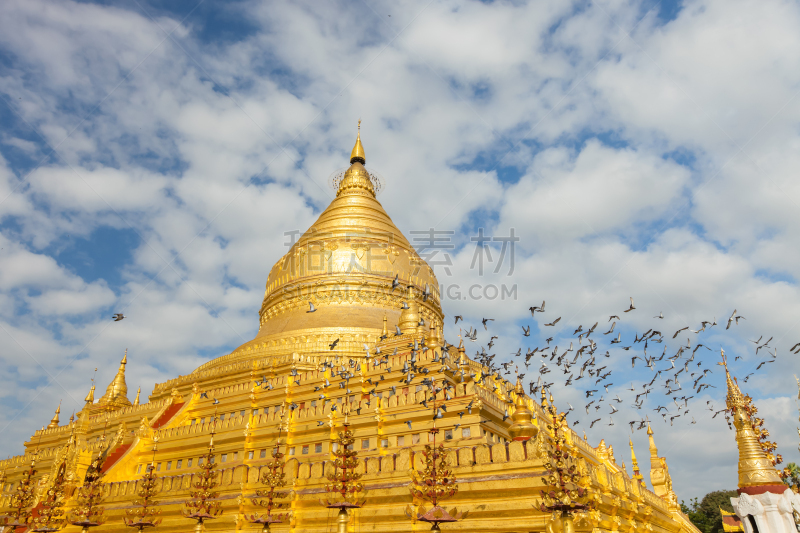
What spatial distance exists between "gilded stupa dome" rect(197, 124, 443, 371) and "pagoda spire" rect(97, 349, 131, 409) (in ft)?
38.4

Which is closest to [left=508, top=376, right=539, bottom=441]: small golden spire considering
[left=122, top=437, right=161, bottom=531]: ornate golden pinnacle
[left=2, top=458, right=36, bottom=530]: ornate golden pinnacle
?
[left=122, top=437, right=161, bottom=531]: ornate golden pinnacle

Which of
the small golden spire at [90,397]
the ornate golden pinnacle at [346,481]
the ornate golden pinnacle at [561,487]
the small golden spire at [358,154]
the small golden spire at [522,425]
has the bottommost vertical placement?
the ornate golden pinnacle at [561,487]

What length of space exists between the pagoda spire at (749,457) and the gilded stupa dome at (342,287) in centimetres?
1556

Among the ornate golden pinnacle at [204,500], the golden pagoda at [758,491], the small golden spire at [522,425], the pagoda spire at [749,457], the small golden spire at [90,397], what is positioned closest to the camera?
the small golden spire at [522,425]

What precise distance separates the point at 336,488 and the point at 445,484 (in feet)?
10.1

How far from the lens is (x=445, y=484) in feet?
42.7

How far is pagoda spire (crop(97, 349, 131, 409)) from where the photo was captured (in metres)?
38.2

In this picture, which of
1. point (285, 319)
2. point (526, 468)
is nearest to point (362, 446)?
point (526, 468)

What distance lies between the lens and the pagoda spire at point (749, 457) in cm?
2108

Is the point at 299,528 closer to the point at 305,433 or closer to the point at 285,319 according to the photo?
the point at 305,433

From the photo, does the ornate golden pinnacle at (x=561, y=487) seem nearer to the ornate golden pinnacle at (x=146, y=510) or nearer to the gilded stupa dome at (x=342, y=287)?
the ornate golden pinnacle at (x=146, y=510)

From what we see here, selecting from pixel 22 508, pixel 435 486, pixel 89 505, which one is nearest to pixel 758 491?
pixel 435 486

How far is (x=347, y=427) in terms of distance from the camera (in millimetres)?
16109

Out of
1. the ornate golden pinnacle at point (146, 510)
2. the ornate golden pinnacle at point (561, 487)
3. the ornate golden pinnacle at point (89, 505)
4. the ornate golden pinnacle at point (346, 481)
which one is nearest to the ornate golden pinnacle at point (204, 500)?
the ornate golden pinnacle at point (146, 510)
